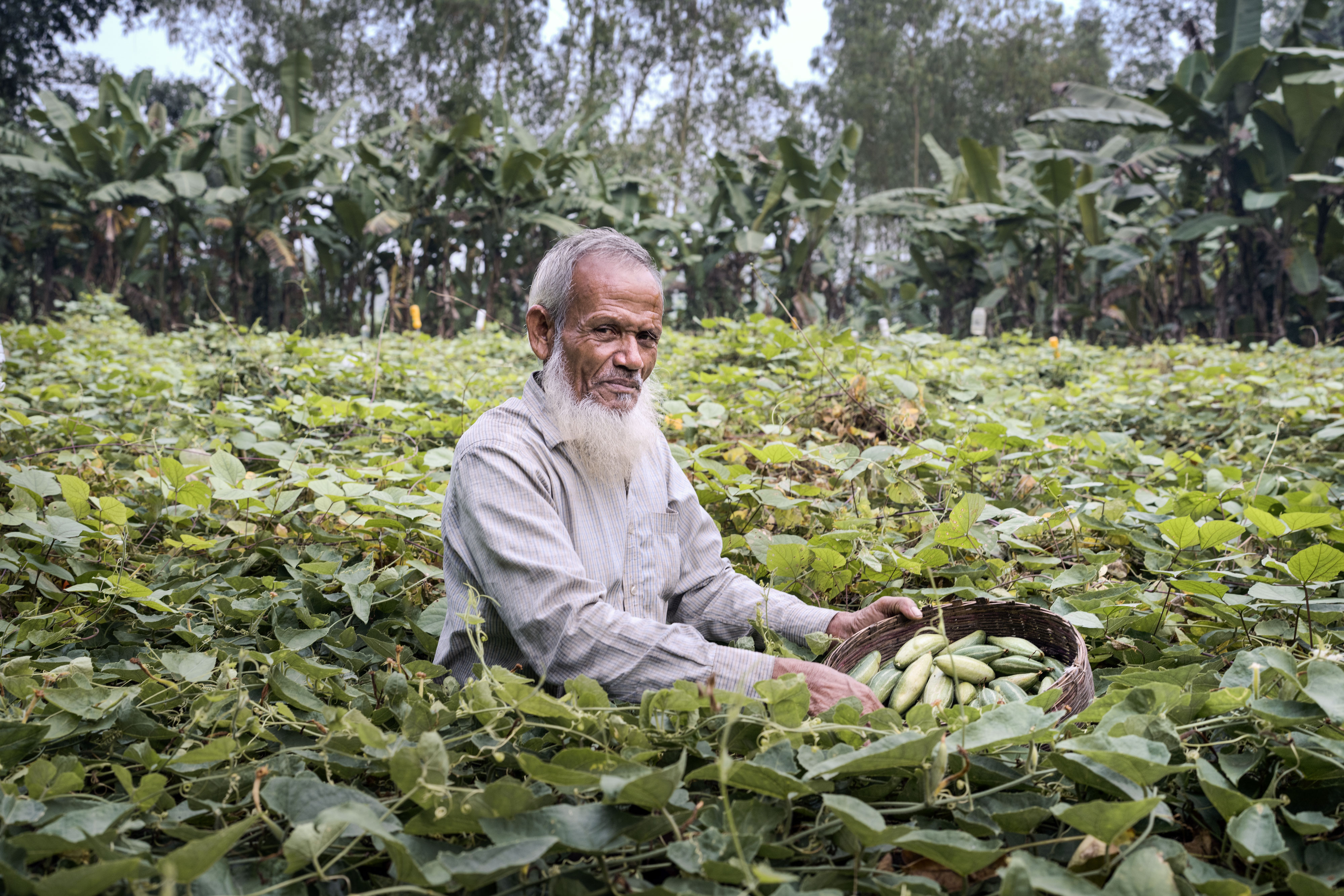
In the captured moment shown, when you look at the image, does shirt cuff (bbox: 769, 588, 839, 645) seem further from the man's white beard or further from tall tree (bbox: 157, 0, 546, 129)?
tall tree (bbox: 157, 0, 546, 129)

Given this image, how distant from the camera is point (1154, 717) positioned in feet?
4.33

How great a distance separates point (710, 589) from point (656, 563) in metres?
0.26

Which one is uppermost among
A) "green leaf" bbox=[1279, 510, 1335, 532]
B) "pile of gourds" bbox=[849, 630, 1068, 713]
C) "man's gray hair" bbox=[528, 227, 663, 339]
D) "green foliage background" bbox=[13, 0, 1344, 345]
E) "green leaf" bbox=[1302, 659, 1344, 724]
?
"green foliage background" bbox=[13, 0, 1344, 345]

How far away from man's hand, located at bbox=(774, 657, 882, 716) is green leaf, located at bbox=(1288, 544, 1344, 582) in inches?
32.8

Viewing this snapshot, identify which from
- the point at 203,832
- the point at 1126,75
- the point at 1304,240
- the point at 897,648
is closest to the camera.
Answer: the point at 203,832

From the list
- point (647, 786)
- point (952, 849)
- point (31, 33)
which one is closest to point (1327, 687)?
point (952, 849)

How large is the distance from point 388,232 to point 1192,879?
11.6 m

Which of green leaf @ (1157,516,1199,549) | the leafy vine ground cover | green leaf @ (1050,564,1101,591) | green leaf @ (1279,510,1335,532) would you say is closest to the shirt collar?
the leafy vine ground cover

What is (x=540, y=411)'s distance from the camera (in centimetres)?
207

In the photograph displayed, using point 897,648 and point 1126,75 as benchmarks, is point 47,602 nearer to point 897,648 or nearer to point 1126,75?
point 897,648

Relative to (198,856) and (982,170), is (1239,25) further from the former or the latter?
(198,856)

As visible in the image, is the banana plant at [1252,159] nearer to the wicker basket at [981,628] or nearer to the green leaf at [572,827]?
the wicker basket at [981,628]

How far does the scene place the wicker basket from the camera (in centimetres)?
190

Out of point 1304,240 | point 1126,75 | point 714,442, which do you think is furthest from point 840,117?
point 714,442
